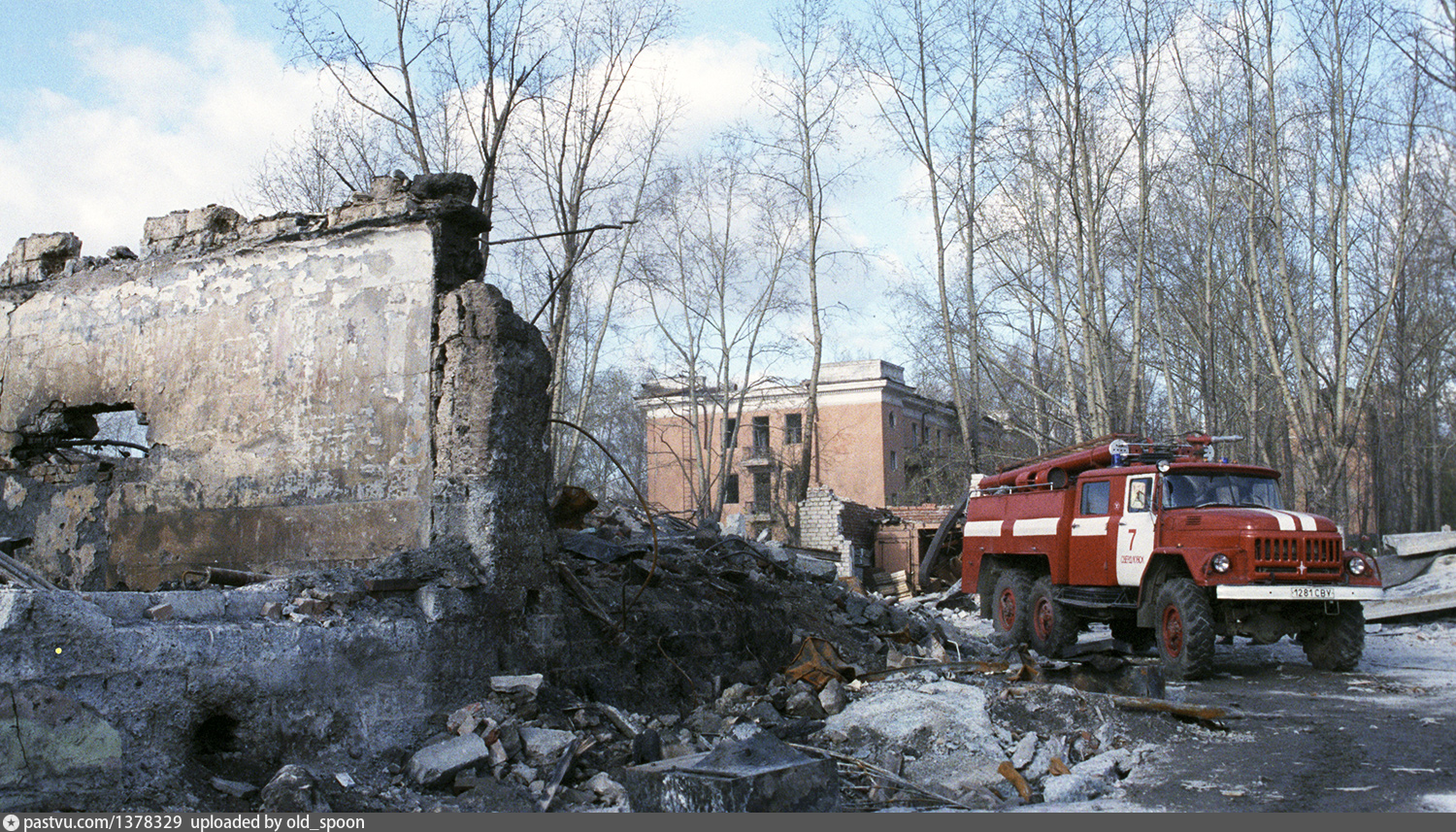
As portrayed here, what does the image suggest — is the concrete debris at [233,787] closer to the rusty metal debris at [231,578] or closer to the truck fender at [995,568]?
the rusty metal debris at [231,578]

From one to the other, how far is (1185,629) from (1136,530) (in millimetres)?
1316

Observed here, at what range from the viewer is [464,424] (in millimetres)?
6496

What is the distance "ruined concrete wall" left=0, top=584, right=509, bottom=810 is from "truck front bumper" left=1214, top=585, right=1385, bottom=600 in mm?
6466

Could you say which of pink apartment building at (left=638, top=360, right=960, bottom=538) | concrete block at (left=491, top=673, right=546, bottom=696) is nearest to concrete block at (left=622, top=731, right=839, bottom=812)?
concrete block at (left=491, top=673, right=546, bottom=696)

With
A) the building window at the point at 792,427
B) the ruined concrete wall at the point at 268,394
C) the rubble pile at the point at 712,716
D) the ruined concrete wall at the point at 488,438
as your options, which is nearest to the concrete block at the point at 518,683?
the rubble pile at the point at 712,716

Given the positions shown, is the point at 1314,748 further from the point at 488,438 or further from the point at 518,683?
the point at 488,438

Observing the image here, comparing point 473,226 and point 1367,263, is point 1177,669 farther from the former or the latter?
point 1367,263

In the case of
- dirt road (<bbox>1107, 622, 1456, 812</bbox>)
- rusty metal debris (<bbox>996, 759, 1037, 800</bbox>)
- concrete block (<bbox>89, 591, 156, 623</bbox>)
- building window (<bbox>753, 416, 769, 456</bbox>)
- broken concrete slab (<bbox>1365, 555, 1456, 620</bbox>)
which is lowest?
rusty metal debris (<bbox>996, 759, 1037, 800</bbox>)

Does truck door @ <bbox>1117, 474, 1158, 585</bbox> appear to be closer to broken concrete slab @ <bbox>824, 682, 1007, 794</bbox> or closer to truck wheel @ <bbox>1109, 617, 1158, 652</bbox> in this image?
truck wheel @ <bbox>1109, 617, 1158, 652</bbox>

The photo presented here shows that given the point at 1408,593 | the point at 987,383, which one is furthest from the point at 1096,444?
the point at 987,383

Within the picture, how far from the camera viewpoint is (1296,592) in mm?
8969

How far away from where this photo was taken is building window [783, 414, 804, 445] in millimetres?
41281

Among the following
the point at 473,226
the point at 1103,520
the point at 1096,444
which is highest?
the point at 473,226

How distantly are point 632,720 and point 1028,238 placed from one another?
65.1 feet
